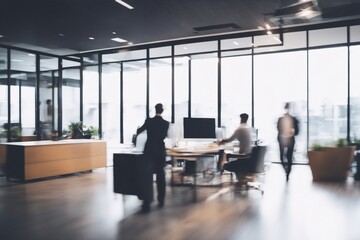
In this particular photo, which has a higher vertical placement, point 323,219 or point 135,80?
point 135,80

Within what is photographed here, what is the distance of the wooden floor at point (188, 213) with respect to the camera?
396 cm

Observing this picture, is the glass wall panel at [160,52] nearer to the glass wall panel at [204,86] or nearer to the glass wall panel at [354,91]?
the glass wall panel at [204,86]

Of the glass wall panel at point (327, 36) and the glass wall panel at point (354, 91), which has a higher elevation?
the glass wall panel at point (327, 36)

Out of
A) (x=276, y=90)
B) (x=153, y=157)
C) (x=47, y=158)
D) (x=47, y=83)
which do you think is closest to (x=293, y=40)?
(x=276, y=90)

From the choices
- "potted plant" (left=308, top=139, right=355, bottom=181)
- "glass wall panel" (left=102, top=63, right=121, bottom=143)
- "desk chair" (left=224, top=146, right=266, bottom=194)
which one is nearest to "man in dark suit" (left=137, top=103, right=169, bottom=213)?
"desk chair" (left=224, top=146, right=266, bottom=194)

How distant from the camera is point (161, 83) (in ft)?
37.9

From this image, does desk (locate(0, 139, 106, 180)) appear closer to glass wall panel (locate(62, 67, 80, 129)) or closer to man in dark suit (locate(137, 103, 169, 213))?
man in dark suit (locate(137, 103, 169, 213))

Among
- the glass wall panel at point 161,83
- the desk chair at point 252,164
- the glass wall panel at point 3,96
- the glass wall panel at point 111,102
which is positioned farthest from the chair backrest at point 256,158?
the glass wall panel at point 3,96

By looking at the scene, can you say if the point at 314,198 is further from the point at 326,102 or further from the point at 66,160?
the point at 66,160

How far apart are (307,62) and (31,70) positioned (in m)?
9.88

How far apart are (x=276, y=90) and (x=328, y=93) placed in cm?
148

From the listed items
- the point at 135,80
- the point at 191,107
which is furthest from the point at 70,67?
the point at 191,107

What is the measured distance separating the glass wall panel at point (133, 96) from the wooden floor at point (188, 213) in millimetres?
5074

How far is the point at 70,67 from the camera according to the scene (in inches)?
527
